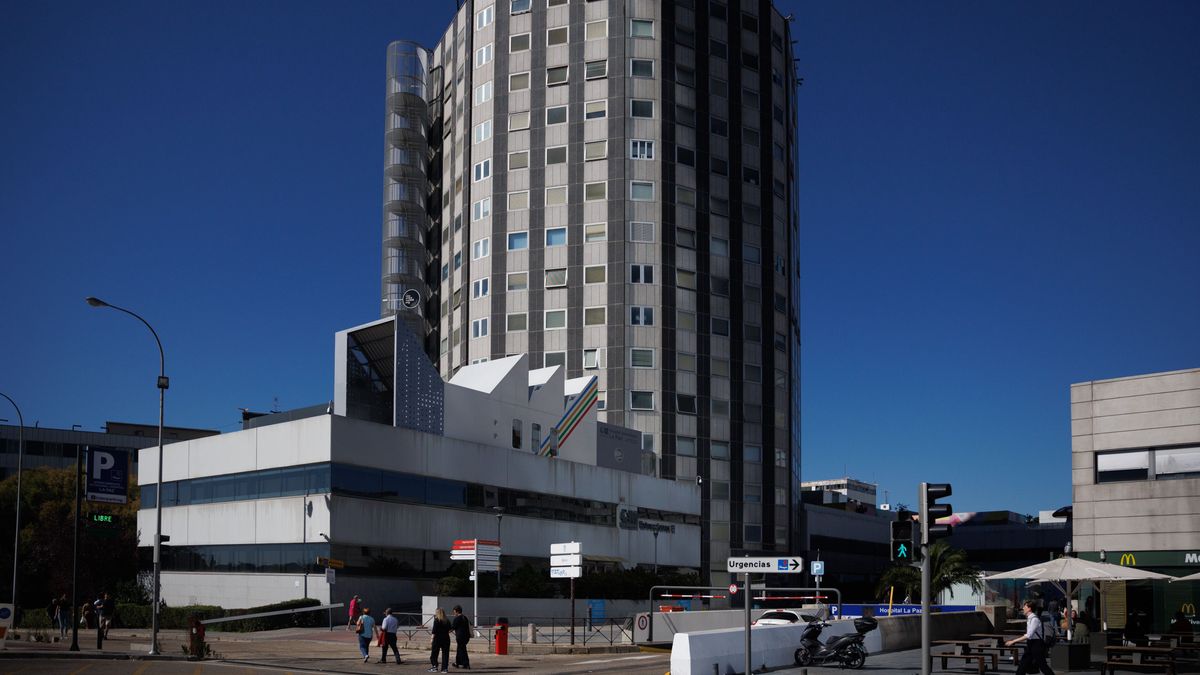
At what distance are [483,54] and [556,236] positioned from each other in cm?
1759

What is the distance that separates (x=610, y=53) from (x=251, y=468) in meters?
49.9

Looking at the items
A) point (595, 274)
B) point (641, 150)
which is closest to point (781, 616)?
point (595, 274)

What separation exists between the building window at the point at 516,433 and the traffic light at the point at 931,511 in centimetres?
4980

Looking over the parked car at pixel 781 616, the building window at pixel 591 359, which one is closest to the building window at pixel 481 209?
the building window at pixel 591 359

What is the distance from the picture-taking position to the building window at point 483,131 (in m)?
97.4

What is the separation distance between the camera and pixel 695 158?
314ft

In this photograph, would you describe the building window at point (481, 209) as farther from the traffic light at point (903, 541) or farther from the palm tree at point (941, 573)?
the traffic light at point (903, 541)

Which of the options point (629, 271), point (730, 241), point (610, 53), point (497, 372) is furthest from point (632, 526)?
point (610, 53)

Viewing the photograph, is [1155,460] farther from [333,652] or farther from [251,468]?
[251,468]

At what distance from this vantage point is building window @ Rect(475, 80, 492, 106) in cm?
9788

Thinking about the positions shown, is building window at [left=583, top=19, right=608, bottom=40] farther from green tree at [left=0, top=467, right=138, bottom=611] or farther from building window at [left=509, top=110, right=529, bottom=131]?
green tree at [left=0, top=467, right=138, bottom=611]

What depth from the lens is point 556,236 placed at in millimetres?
93812

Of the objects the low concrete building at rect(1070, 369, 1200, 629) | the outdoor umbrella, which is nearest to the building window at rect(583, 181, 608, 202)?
the low concrete building at rect(1070, 369, 1200, 629)

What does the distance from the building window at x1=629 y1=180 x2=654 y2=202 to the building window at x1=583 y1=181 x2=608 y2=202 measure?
2006 mm
